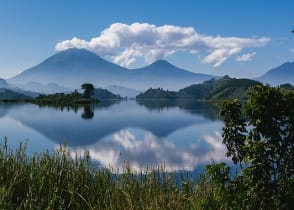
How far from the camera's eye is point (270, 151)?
6.85 meters

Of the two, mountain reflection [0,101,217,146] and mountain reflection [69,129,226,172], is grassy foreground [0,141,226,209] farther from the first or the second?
mountain reflection [69,129,226,172]

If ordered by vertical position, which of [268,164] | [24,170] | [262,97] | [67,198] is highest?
[262,97]

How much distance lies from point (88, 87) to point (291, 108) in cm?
17974

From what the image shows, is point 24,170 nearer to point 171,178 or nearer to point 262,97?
point 171,178

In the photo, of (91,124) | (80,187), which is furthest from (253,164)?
(91,124)

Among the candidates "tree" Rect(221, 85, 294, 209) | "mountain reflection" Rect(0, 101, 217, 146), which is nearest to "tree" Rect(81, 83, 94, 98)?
"mountain reflection" Rect(0, 101, 217, 146)

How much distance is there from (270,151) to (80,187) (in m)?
5.67

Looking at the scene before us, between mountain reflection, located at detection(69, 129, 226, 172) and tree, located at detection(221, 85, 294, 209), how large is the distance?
2412 cm

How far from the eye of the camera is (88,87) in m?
184

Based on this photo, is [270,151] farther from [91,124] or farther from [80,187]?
[91,124]

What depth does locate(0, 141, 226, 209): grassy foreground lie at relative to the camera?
917 centimetres

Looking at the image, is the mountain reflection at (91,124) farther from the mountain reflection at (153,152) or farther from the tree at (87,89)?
the tree at (87,89)

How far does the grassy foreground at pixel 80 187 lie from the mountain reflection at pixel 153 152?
20.0m

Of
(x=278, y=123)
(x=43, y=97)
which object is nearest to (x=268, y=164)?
(x=278, y=123)
